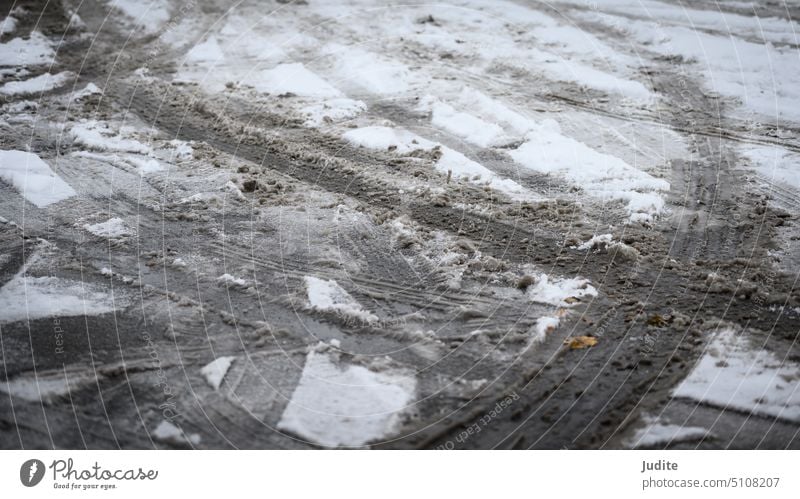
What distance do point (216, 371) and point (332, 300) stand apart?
88cm

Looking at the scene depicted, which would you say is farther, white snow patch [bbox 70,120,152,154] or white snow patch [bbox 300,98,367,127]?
white snow patch [bbox 300,98,367,127]

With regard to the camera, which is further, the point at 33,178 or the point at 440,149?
the point at 440,149

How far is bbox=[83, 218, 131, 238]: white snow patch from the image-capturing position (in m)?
4.92

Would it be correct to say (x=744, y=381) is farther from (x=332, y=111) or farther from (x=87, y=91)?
(x=87, y=91)

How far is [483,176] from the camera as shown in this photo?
5543 millimetres

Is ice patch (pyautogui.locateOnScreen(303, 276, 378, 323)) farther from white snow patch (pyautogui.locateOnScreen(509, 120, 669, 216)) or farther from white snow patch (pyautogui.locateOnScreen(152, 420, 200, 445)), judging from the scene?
white snow patch (pyautogui.locateOnScreen(509, 120, 669, 216))

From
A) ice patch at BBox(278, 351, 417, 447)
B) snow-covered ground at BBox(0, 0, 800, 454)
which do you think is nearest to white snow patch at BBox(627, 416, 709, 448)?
snow-covered ground at BBox(0, 0, 800, 454)

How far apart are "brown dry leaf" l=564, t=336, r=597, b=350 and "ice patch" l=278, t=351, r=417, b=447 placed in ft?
3.23

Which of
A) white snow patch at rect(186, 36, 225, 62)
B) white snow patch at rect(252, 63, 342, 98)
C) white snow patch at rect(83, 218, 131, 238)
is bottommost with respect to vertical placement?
white snow patch at rect(83, 218, 131, 238)

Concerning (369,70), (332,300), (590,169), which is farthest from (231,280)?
(369,70)

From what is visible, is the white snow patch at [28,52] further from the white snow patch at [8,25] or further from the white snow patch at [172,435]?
the white snow patch at [172,435]
